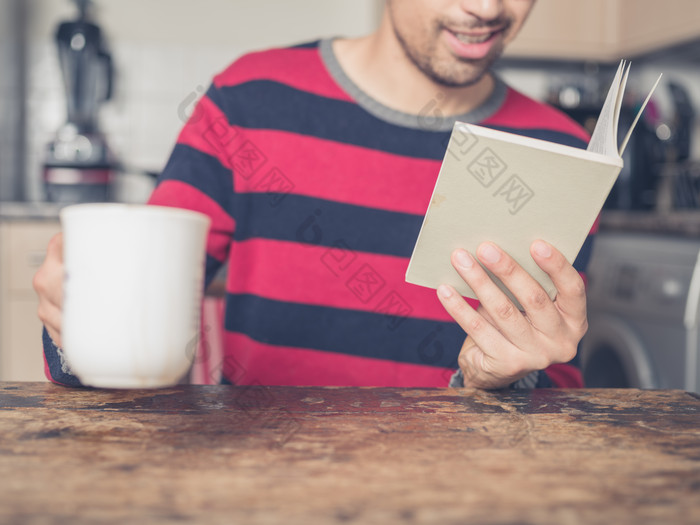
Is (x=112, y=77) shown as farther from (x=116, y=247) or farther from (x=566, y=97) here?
(x=116, y=247)

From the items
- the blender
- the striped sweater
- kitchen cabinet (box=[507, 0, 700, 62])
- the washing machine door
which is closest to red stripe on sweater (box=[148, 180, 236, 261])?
the striped sweater

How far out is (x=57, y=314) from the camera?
584mm

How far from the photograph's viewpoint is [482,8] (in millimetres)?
893

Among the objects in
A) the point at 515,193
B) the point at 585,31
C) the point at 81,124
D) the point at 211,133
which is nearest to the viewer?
the point at 515,193

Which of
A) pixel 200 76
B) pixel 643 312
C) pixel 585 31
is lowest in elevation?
pixel 643 312

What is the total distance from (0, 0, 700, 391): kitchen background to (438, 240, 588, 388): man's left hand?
138 centimetres

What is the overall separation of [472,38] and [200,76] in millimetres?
1836

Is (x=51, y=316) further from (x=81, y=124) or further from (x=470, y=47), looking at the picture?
(x=81, y=124)

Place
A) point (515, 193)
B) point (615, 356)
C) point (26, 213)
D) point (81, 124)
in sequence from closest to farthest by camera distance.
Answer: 1. point (515, 193)
2. point (615, 356)
3. point (26, 213)
4. point (81, 124)

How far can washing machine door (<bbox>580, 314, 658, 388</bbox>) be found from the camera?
160cm

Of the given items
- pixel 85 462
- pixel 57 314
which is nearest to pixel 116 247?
pixel 85 462

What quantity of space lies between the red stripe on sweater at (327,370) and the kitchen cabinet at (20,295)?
1.18m

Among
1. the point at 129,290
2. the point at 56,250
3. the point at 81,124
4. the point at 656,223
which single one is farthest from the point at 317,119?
the point at 81,124

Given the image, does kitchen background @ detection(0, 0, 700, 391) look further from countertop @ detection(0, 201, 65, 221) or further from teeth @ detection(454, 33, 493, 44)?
teeth @ detection(454, 33, 493, 44)
